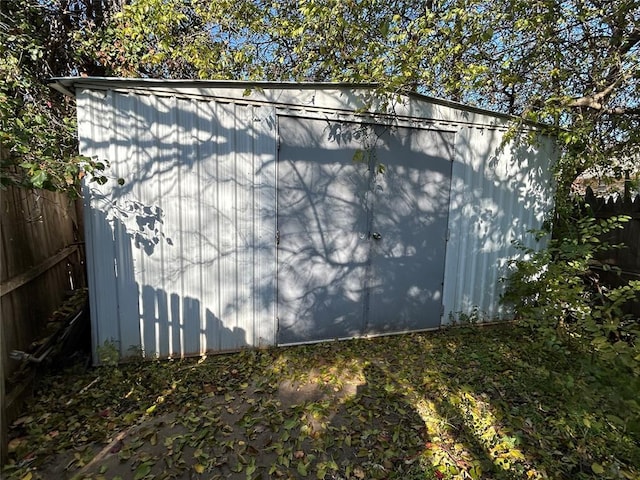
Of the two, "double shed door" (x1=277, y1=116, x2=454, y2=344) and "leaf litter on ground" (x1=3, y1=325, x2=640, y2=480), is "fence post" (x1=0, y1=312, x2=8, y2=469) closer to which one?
"leaf litter on ground" (x1=3, y1=325, x2=640, y2=480)

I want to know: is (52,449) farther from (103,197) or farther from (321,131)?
(321,131)

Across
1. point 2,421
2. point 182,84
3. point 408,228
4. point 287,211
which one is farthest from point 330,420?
point 182,84

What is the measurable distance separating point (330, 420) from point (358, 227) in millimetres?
1901

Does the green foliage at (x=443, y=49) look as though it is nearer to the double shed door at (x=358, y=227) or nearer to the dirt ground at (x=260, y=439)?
the double shed door at (x=358, y=227)

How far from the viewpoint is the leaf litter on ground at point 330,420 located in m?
1.85

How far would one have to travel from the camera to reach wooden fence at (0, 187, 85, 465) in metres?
2.10

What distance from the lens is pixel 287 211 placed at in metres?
3.21

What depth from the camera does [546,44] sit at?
14.4 feet

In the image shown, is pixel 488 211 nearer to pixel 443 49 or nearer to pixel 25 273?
pixel 443 49

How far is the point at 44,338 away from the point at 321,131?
10.2 feet

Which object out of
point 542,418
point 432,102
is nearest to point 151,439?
point 542,418

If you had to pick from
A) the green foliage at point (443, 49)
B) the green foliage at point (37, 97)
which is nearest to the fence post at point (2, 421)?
the green foliage at point (37, 97)

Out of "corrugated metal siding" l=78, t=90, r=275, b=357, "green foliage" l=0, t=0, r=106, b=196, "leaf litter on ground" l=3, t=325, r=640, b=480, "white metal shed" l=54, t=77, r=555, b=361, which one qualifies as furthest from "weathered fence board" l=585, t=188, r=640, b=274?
"green foliage" l=0, t=0, r=106, b=196

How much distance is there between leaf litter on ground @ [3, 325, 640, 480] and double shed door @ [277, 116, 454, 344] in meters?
0.61
